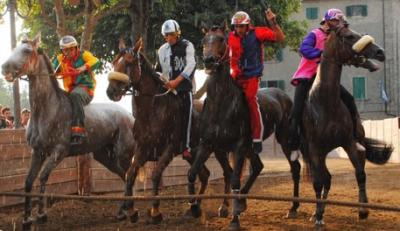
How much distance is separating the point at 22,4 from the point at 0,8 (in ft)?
3.02

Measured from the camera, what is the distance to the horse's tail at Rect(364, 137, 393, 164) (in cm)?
975

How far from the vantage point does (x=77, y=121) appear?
9.84 metres

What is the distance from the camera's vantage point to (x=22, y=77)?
9.40m

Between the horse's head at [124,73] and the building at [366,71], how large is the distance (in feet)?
122

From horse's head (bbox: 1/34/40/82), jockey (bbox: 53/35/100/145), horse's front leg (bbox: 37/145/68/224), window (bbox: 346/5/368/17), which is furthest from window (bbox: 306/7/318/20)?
horse's front leg (bbox: 37/145/68/224)

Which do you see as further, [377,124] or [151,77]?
[377,124]

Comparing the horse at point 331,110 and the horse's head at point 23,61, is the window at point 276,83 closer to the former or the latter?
the horse's head at point 23,61

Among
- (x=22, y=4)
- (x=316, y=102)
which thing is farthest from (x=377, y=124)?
(x=316, y=102)

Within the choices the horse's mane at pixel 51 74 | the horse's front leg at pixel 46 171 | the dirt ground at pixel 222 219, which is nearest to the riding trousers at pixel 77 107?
the horse's mane at pixel 51 74

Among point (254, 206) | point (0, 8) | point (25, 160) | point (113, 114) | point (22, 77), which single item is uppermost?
point (0, 8)

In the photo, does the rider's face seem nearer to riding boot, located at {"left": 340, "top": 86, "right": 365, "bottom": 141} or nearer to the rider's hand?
the rider's hand

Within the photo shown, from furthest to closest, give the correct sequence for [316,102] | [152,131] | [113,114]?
[113,114]
[152,131]
[316,102]

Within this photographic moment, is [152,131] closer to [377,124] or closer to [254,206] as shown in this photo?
[254,206]

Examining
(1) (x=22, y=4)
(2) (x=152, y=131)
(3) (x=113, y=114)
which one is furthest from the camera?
(1) (x=22, y=4)
